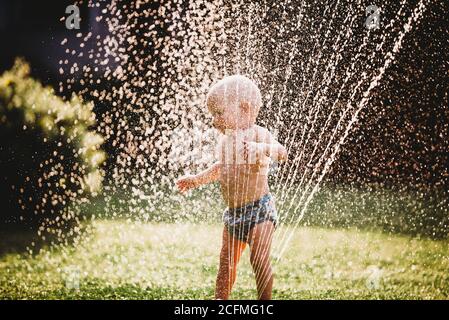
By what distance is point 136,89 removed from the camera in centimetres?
698

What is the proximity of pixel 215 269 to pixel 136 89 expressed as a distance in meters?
4.07

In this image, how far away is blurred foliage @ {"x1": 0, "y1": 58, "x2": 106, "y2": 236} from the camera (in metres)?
4.18

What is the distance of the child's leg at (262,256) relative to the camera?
7.45 ft

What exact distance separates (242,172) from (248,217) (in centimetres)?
20

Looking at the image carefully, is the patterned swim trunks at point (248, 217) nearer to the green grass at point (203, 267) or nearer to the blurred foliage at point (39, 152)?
the green grass at point (203, 267)

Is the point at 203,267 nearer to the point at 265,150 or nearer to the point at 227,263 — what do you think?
the point at 227,263

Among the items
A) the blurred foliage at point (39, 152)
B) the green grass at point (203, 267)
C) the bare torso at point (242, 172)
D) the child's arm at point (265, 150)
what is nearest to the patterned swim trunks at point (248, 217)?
the bare torso at point (242, 172)

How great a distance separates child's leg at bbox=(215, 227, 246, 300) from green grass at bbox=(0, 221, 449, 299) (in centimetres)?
45

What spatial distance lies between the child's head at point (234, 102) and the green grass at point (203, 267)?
1.00 meters

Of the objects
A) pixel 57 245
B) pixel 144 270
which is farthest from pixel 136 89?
pixel 144 270

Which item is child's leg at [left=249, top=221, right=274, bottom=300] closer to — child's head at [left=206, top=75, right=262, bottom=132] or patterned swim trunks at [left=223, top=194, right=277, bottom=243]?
patterned swim trunks at [left=223, top=194, right=277, bottom=243]

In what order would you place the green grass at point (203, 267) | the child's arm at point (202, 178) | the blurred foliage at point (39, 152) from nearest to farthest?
the child's arm at point (202, 178), the green grass at point (203, 267), the blurred foliage at point (39, 152)

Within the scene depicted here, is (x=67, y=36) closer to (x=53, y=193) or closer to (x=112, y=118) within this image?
(x=112, y=118)

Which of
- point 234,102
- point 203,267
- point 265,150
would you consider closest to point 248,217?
point 265,150
